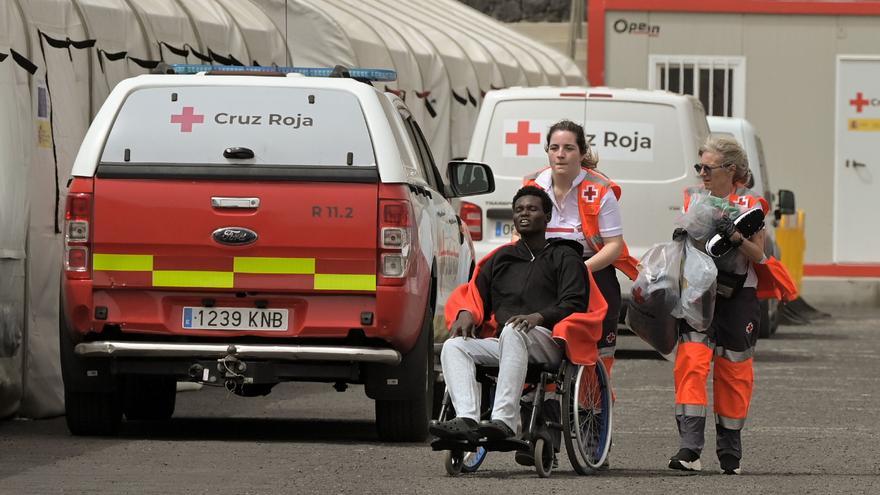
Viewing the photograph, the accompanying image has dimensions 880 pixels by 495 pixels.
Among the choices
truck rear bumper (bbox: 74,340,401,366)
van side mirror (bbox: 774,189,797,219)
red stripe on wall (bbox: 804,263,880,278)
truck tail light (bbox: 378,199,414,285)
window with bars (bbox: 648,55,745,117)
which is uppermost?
window with bars (bbox: 648,55,745,117)

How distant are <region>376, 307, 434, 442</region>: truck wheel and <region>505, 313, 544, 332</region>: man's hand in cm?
167

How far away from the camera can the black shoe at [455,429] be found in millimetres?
9383

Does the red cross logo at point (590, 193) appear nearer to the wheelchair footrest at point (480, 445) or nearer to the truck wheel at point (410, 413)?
the truck wheel at point (410, 413)

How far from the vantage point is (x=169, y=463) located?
33.7 ft

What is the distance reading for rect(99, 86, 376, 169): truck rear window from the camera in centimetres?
1130

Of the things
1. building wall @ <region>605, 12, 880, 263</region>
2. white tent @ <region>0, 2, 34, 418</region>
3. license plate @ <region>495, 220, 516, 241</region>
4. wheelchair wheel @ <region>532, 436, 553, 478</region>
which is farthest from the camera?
building wall @ <region>605, 12, 880, 263</region>

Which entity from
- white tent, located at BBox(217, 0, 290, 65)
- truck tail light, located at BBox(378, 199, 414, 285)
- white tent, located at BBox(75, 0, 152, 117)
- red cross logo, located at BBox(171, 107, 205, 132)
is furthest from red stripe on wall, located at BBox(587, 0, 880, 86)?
truck tail light, located at BBox(378, 199, 414, 285)

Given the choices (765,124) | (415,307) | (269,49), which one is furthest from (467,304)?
(765,124)

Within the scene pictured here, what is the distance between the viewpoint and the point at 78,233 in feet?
36.6

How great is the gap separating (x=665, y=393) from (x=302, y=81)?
4523 millimetres

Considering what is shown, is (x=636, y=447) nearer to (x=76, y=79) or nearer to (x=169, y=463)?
(x=169, y=463)

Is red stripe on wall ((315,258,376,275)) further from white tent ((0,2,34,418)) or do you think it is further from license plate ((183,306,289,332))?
white tent ((0,2,34,418))

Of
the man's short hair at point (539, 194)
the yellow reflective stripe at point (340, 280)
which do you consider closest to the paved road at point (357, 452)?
the yellow reflective stripe at point (340, 280)

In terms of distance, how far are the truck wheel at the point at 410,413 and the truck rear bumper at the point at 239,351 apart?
13.7 inches
